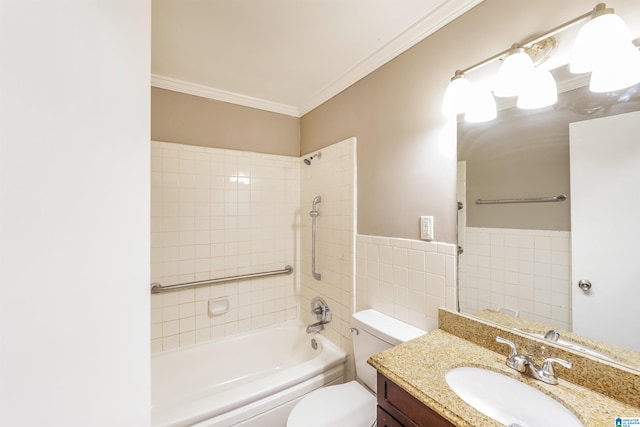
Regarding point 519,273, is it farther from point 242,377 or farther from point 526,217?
point 242,377

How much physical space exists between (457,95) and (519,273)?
0.81 metres

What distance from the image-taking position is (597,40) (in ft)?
2.60

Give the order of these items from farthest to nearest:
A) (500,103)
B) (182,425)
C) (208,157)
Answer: (208,157), (182,425), (500,103)

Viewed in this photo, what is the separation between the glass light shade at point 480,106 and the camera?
112cm

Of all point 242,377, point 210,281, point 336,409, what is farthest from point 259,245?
point 336,409

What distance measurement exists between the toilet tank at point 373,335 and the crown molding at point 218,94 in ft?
6.26

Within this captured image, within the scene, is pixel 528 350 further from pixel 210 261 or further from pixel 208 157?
pixel 208 157

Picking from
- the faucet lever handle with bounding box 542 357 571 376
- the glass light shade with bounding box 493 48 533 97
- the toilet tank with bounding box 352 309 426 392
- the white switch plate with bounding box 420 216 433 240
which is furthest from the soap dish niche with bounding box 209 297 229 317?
the glass light shade with bounding box 493 48 533 97

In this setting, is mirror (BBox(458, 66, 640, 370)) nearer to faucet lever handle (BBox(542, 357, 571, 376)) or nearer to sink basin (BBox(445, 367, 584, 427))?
faucet lever handle (BBox(542, 357, 571, 376))

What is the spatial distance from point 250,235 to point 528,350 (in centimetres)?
194

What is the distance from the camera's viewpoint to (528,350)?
3.15 ft

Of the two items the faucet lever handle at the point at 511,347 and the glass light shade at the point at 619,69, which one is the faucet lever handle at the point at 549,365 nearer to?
the faucet lever handle at the point at 511,347

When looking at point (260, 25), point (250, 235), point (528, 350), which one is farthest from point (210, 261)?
point (528, 350)

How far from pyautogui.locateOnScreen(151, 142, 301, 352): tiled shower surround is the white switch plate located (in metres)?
1.37
